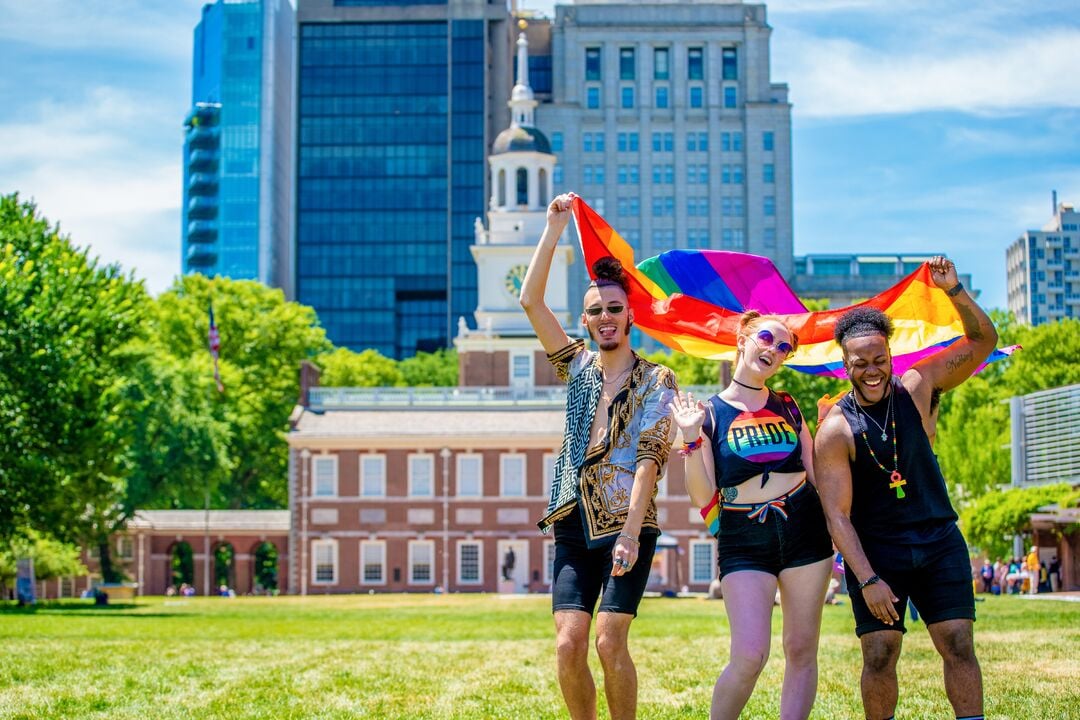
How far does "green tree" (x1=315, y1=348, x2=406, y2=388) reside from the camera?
317 feet

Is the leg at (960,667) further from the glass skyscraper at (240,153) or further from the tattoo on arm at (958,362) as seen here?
the glass skyscraper at (240,153)

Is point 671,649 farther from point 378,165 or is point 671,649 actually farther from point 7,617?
point 378,165

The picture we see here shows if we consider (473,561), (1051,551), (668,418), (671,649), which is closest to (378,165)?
(473,561)

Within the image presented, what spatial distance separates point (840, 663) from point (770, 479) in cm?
731

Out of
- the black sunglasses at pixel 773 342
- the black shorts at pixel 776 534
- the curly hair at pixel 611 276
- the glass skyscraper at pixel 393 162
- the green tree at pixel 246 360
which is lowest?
the black shorts at pixel 776 534

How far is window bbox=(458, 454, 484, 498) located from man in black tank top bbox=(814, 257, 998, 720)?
5839 centimetres

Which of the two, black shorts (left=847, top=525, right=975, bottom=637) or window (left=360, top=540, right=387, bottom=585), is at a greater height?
black shorts (left=847, top=525, right=975, bottom=637)

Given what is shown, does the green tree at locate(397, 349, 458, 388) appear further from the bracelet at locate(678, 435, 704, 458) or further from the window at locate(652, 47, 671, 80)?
the bracelet at locate(678, 435, 704, 458)

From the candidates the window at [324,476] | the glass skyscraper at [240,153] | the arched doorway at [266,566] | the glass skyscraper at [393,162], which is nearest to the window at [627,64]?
the glass skyscraper at [393,162]

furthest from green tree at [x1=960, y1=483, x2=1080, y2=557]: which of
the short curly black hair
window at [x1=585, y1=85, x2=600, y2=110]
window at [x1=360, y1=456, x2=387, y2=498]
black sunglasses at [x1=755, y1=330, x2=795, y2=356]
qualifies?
window at [x1=585, y1=85, x2=600, y2=110]

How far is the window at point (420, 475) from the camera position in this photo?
67188 mm

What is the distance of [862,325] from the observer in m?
8.88

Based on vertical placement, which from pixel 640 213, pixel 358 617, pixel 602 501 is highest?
pixel 640 213

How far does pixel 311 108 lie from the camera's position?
150m
